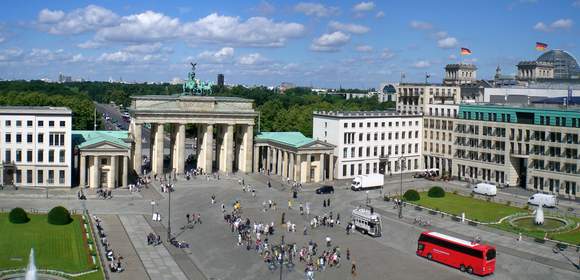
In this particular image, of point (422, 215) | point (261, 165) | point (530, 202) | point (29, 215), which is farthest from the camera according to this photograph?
point (261, 165)

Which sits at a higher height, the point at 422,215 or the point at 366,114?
the point at 366,114

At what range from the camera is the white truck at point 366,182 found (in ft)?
367

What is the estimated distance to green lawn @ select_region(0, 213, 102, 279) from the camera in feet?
203

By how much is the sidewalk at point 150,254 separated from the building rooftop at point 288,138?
4033 centimetres

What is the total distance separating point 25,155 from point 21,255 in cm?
4277

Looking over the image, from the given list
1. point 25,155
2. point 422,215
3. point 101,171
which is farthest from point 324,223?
point 25,155

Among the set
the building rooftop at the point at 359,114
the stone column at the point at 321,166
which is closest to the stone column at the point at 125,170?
the stone column at the point at 321,166

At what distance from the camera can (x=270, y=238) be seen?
255ft

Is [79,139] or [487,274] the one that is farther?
[79,139]

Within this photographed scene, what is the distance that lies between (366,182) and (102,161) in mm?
43419

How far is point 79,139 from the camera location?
4355 inches

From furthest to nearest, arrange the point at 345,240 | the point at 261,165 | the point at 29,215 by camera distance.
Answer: the point at 261,165, the point at 29,215, the point at 345,240

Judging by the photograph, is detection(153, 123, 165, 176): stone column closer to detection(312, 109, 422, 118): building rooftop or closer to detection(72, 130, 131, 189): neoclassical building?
detection(72, 130, 131, 189): neoclassical building

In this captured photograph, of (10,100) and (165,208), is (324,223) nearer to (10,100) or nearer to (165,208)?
(165,208)
